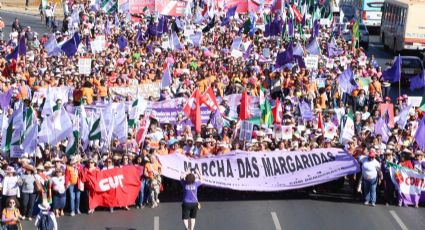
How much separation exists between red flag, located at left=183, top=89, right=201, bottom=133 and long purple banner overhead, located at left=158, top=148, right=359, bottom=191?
242 cm

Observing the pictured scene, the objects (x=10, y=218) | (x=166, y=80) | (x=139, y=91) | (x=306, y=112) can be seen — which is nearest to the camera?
(x=10, y=218)

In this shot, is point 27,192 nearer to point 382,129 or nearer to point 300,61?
point 382,129

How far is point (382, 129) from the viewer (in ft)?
85.9

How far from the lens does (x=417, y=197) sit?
23.7 m

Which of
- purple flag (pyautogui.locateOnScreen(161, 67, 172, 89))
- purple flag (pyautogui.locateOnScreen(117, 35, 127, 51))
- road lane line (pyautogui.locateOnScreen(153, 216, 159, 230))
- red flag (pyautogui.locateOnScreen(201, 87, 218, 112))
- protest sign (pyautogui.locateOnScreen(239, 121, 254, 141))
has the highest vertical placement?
purple flag (pyautogui.locateOnScreen(117, 35, 127, 51))

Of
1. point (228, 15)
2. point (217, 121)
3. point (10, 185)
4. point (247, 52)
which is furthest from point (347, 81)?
point (228, 15)

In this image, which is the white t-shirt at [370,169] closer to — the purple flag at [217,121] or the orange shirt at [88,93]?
the purple flag at [217,121]

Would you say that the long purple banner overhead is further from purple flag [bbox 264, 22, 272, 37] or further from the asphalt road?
purple flag [bbox 264, 22, 272, 37]

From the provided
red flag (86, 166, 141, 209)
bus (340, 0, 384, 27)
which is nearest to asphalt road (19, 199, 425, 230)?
red flag (86, 166, 141, 209)

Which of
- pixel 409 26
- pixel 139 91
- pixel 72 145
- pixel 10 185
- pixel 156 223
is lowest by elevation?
pixel 156 223

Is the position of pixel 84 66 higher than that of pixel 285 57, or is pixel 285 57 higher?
pixel 285 57

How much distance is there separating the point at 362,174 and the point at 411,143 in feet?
7.80

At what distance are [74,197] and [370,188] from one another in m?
6.05

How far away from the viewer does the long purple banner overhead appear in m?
24.0
